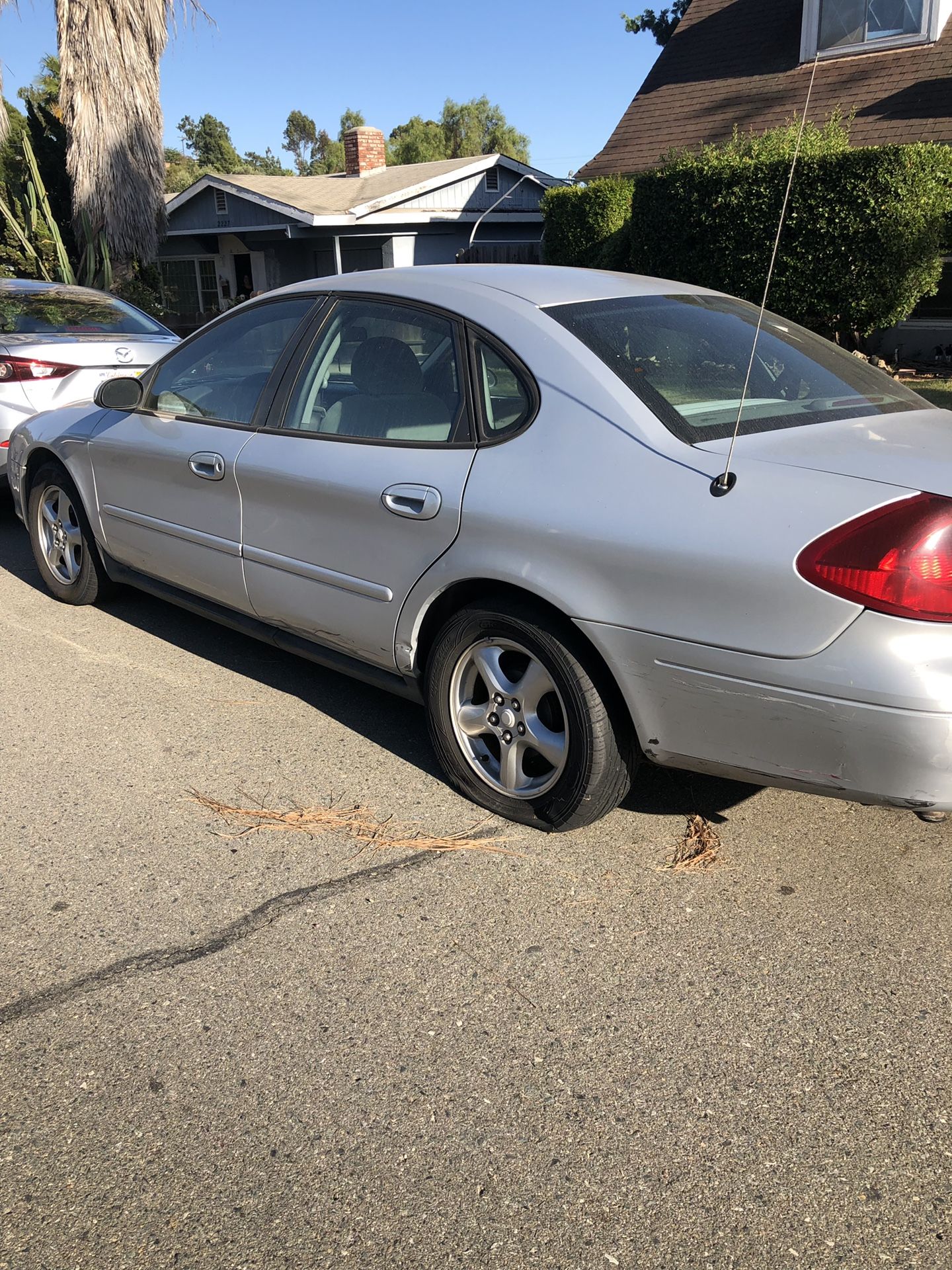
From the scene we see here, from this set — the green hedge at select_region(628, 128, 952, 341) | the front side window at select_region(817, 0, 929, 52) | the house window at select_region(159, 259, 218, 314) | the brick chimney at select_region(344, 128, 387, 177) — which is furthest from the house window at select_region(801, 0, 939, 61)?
the house window at select_region(159, 259, 218, 314)

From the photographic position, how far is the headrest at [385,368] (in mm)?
3750

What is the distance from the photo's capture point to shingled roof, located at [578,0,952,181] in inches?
638

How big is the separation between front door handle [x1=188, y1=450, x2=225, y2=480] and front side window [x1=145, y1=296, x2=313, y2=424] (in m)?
0.17

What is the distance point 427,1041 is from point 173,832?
1312 millimetres

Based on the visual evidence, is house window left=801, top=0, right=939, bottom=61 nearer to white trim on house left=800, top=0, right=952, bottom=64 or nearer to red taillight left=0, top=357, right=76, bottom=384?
white trim on house left=800, top=0, right=952, bottom=64

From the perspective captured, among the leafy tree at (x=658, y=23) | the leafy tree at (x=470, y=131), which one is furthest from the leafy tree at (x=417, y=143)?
the leafy tree at (x=658, y=23)

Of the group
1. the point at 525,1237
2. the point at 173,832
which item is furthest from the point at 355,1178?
the point at 173,832

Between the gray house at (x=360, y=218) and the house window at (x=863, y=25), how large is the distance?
6467mm

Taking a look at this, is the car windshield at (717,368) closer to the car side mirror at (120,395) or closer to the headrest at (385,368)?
the headrest at (385,368)

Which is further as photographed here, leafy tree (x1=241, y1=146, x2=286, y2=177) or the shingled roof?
leafy tree (x1=241, y1=146, x2=286, y2=177)

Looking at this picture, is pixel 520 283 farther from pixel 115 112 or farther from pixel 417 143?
pixel 417 143

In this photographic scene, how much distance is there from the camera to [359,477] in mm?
3689

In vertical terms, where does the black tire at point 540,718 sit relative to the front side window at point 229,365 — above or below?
below

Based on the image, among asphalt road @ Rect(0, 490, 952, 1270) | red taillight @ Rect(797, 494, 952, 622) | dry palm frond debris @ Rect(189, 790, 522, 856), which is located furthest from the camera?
dry palm frond debris @ Rect(189, 790, 522, 856)
